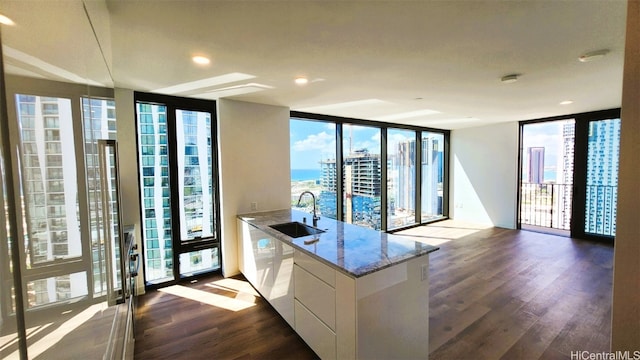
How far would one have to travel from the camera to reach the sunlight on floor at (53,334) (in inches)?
21.0

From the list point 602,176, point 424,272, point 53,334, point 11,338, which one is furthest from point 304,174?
point 602,176

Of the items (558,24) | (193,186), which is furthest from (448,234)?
(193,186)

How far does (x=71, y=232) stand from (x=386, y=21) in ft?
6.08

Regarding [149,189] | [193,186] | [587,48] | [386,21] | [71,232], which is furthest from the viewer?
[193,186]

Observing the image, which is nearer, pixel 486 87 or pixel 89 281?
pixel 89 281

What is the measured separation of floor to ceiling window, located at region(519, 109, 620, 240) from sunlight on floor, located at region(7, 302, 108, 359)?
21.7ft

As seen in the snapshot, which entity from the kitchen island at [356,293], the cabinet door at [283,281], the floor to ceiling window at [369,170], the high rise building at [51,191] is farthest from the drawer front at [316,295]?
the floor to ceiling window at [369,170]

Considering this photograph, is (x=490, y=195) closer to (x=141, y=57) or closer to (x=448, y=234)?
(x=448, y=234)

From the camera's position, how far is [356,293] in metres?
1.65

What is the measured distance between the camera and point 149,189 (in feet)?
11.1

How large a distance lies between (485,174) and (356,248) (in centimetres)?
579

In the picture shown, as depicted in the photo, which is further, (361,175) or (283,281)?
(361,175)

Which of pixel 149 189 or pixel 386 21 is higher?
pixel 386 21

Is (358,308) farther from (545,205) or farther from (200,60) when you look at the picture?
(545,205)
